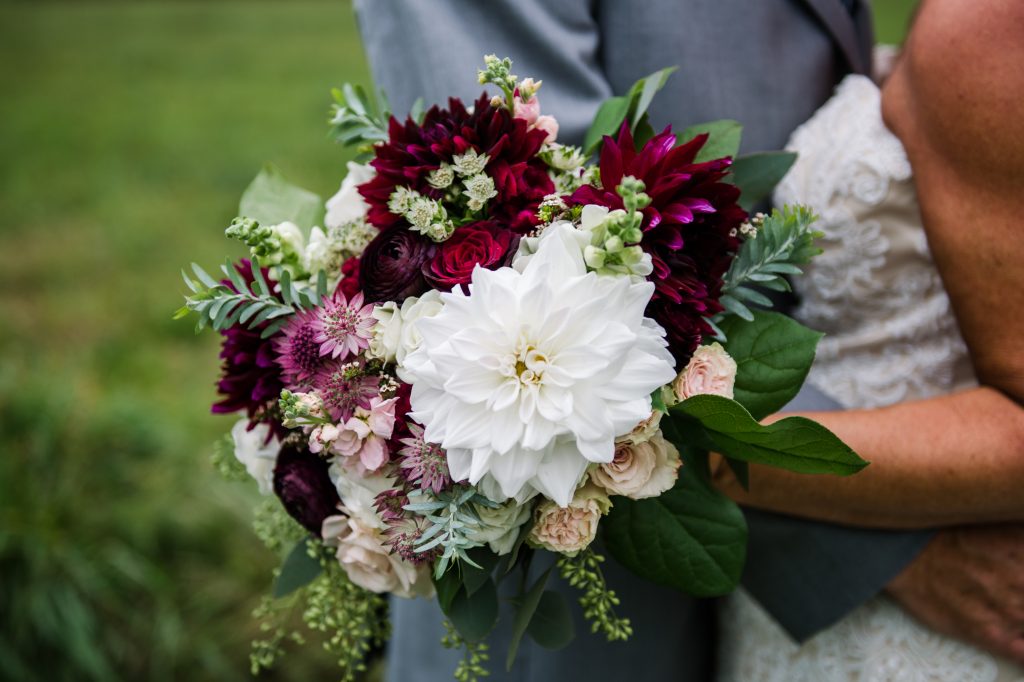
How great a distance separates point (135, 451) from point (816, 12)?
9.33 feet

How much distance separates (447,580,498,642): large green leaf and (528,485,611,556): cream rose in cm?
18

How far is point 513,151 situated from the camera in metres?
1.04

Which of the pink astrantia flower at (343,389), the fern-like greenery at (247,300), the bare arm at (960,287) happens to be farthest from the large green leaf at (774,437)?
the fern-like greenery at (247,300)

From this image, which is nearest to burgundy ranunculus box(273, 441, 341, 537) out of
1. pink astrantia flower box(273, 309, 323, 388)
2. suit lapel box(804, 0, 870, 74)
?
pink astrantia flower box(273, 309, 323, 388)

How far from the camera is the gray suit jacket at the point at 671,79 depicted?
1.28 meters

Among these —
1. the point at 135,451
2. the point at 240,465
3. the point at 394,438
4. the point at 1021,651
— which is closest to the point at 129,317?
the point at 135,451

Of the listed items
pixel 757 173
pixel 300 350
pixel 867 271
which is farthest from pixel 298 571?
pixel 867 271

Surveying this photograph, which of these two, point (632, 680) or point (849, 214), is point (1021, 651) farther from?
point (849, 214)

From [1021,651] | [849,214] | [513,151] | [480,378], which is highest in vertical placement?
[513,151]

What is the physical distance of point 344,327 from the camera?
999 mm

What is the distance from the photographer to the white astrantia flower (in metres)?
0.87

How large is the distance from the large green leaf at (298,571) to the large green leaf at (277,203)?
49 centimetres

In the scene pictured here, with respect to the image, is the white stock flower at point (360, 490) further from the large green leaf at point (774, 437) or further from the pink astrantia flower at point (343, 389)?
the large green leaf at point (774, 437)

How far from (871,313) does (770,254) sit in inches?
18.0
